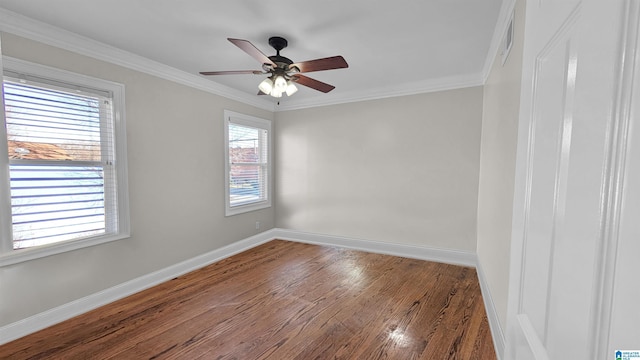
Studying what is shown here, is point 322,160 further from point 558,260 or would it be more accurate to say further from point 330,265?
point 558,260

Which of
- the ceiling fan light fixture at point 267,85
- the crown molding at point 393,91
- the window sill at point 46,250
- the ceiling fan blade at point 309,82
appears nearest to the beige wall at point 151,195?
the window sill at point 46,250

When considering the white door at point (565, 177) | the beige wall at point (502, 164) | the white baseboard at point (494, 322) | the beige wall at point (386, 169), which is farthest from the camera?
the beige wall at point (386, 169)

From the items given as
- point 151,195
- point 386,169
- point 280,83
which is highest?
point 280,83

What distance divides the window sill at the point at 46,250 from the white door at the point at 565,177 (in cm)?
325

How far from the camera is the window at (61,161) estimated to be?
2.09 meters

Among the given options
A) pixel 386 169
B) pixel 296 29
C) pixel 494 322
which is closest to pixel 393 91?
pixel 386 169

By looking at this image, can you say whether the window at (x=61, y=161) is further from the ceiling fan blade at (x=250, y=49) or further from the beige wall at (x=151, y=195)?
the ceiling fan blade at (x=250, y=49)

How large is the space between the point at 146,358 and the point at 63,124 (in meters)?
2.09

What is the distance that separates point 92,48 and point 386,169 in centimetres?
365

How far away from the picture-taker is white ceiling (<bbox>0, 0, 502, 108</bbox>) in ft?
6.37

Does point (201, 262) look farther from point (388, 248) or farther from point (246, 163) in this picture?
point (388, 248)

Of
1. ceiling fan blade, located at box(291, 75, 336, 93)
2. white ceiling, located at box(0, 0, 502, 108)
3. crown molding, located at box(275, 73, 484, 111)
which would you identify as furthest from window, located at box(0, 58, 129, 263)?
crown molding, located at box(275, 73, 484, 111)

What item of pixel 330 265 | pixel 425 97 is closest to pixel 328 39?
pixel 425 97

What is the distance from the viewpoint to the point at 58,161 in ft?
7.56
